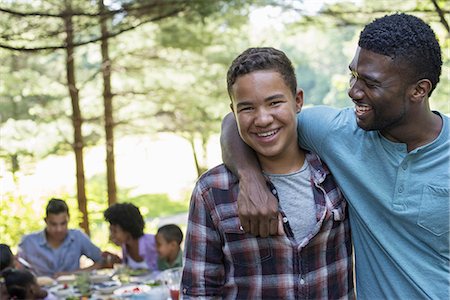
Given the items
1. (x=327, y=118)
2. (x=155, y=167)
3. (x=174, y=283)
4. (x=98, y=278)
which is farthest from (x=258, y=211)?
(x=155, y=167)

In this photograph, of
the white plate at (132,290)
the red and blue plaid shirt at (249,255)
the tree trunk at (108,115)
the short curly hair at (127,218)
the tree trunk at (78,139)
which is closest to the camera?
the red and blue plaid shirt at (249,255)

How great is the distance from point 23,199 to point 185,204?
11.8 meters

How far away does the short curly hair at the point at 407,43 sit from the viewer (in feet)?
5.13

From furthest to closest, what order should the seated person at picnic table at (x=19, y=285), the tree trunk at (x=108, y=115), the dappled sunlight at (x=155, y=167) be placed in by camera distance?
the dappled sunlight at (x=155, y=167), the tree trunk at (x=108, y=115), the seated person at picnic table at (x=19, y=285)

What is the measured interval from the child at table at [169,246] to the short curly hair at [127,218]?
306mm

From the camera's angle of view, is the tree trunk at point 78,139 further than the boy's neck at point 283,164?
Yes

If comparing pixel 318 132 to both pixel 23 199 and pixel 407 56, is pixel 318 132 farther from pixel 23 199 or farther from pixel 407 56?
pixel 23 199

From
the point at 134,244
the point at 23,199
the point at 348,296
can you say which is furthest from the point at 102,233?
the point at 348,296

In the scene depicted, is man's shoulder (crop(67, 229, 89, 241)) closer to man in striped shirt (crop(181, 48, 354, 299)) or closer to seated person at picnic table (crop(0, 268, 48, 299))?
seated person at picnic table (crop(0, 268, 48, 299))

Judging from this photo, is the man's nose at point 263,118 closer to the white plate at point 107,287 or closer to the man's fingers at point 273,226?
the man's fingers at point 273,226

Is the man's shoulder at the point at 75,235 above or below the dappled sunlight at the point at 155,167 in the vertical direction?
below

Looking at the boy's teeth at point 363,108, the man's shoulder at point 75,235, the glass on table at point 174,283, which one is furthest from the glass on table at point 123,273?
the boy's teeth at point 363,108

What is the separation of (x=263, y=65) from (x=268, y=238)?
48cm

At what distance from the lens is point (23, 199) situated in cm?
842
